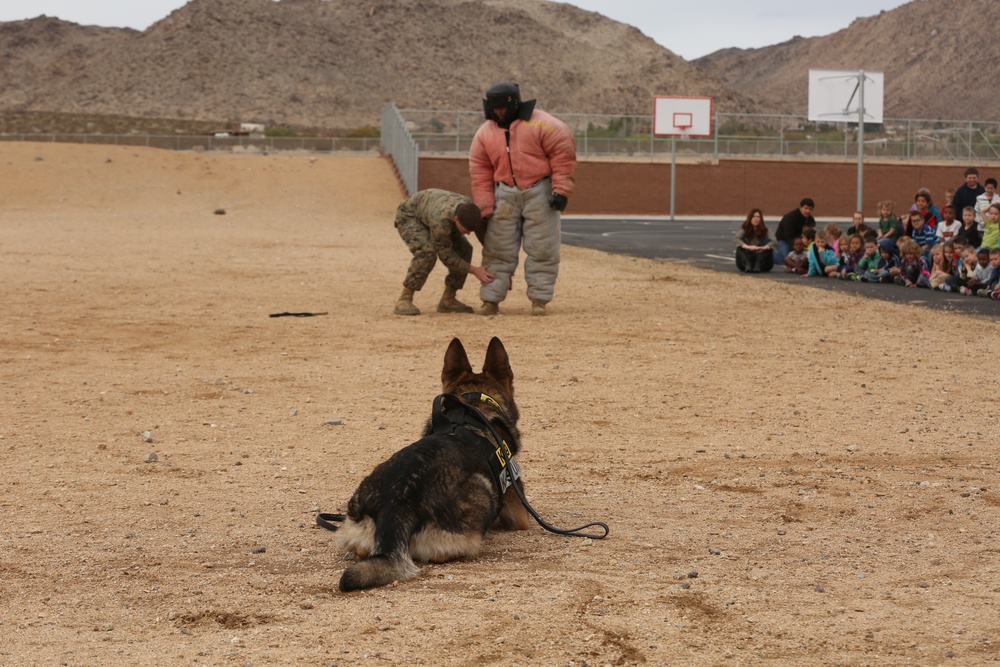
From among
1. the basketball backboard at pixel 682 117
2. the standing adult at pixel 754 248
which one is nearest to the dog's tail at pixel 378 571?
the standing adult at pixel 754 248

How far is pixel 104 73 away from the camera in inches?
4611

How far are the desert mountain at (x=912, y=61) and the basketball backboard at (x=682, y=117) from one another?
3345 inches

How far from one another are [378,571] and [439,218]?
8720mm

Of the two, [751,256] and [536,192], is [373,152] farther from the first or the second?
[536,192]

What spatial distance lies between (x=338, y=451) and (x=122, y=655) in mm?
3405

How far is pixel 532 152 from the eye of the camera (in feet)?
43.6

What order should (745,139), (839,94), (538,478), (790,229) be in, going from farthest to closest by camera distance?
(745,139)
(839,94)
(790,229)
(538,478)

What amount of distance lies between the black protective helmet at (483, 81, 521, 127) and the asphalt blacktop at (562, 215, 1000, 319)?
5405mm

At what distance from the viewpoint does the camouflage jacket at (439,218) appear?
520 inches

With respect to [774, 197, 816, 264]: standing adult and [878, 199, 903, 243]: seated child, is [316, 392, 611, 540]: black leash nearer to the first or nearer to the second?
[878, 199, 903, 243]: seated child

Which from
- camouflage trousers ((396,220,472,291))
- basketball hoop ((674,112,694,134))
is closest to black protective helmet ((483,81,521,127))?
camouflage trousers ((396,220,472,291))

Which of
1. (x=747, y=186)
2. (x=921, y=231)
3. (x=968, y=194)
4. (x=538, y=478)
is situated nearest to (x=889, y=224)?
(x=921, y=231)

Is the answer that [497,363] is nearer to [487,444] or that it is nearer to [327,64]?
[487,444]

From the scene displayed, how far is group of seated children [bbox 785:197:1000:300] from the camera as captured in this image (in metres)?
16.4
